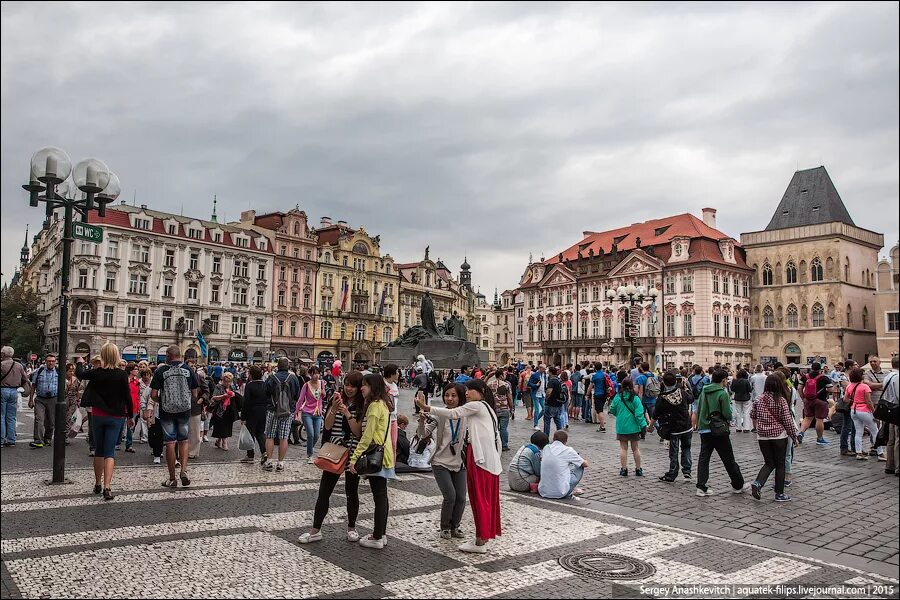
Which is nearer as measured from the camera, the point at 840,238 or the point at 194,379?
the point at 194,379

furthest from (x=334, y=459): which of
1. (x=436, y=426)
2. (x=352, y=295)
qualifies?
(x=352, y=295)

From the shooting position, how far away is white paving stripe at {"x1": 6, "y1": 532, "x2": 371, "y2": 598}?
5211 mm

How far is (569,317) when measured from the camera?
254 feet

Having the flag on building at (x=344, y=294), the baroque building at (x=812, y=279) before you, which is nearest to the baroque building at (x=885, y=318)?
the baroque building at (x=812, y=279)

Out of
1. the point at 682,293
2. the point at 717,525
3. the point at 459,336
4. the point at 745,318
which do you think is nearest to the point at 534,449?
the point at 717,525

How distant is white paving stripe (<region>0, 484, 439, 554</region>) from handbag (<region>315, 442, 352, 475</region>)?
85 cm

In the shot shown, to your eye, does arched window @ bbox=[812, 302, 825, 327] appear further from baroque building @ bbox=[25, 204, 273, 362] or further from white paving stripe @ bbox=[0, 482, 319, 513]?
white paving stripe @ bbox=[0, 482, 319, 513]

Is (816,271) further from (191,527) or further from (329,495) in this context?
(191,527)

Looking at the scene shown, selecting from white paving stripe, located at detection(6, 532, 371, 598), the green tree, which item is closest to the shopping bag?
white paving stripe, located at detection(6, 532, 371, 598)

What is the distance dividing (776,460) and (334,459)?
632 centimetres

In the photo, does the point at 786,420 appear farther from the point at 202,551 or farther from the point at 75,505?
the point at 75,505

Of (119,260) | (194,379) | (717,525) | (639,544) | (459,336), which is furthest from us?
(119,260)

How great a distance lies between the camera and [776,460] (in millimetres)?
9453

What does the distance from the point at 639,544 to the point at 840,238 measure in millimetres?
65514
